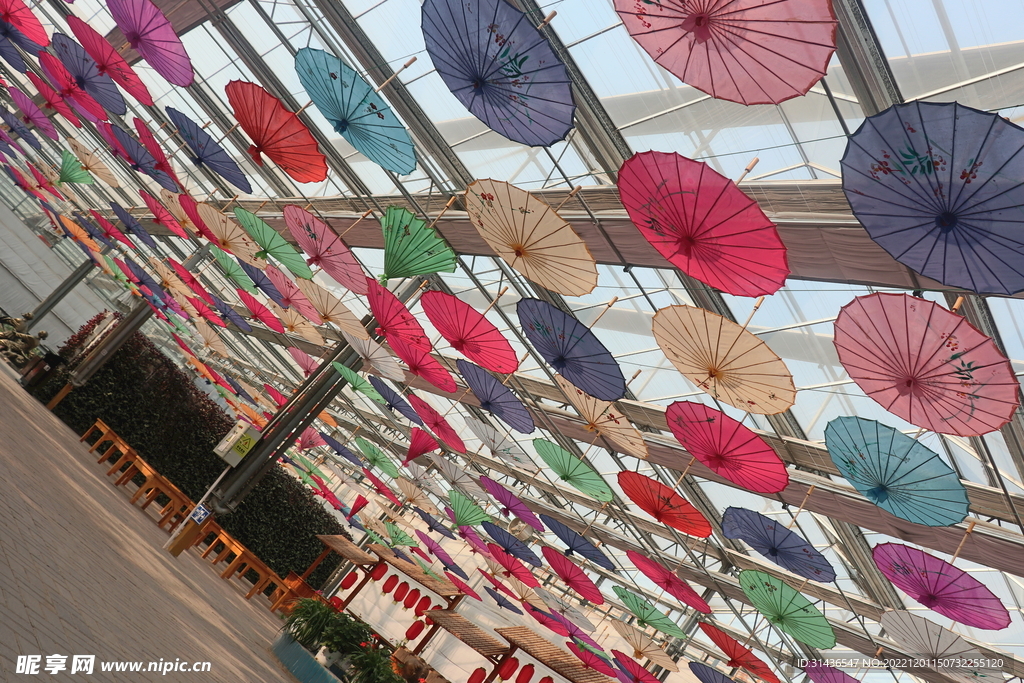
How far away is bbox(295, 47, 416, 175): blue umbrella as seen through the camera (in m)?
7.55

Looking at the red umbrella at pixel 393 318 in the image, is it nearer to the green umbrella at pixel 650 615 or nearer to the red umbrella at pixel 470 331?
the red umbrella at pixel 470 331

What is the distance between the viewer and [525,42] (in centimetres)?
554

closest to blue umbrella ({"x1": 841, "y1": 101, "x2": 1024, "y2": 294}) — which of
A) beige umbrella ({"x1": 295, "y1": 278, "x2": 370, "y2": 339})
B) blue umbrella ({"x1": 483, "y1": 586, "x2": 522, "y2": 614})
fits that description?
beige umbrella ({"x1": 295, "y1": 278, "x2": 370, "y2": 339})

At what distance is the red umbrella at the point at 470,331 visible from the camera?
9.27 m

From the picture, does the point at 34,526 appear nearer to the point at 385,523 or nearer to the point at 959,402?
the point at 959,402

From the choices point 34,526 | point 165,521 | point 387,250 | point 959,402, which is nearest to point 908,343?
point 959,402

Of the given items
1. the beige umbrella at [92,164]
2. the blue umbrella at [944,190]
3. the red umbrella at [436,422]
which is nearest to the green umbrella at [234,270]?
the beige umbrella at [92,164]

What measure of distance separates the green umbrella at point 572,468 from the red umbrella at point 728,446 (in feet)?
9.54

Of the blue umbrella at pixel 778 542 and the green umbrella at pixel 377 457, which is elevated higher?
the blue umbrella at pixel 778 542

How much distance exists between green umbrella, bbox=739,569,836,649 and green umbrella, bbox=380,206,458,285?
6887 millimetres

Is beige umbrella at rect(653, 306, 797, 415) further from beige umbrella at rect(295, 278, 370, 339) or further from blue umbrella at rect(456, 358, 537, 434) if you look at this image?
beige umbrella at rect(295, 278, 370, 339)

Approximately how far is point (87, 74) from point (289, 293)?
489 centimetres

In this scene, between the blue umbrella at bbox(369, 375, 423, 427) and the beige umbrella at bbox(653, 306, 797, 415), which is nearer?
the beige umbrella at bbox(653, 306, 797, 415)

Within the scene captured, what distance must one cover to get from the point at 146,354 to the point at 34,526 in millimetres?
18797
